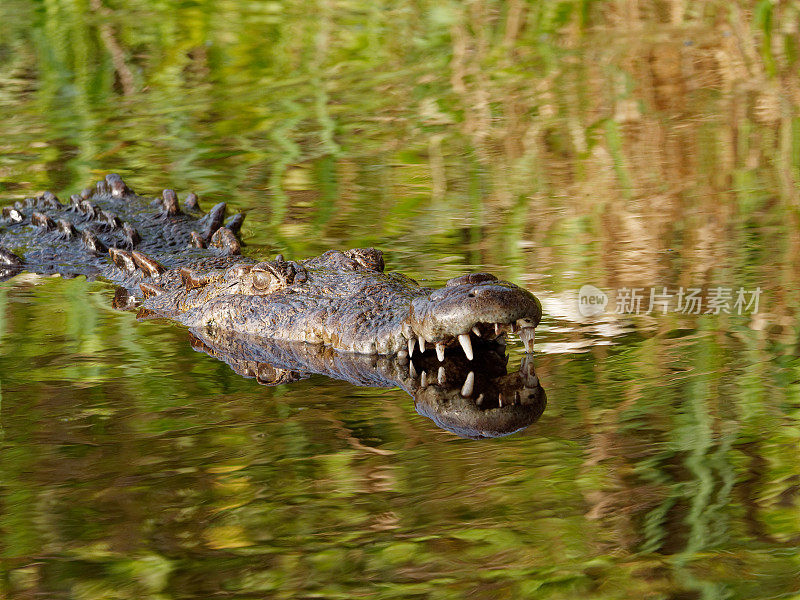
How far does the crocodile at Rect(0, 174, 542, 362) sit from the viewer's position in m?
3.38

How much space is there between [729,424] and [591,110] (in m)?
5.19

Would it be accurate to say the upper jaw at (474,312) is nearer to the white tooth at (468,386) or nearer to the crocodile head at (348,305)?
the crocodile head at (348,305)

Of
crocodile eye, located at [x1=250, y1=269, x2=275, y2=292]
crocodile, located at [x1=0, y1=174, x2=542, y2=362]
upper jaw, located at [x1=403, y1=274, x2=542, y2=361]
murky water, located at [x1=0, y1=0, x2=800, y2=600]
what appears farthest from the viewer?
crocodile eye, located at [x1=250, y1=269, x2=275, y2=292]

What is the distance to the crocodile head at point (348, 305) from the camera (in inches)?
130

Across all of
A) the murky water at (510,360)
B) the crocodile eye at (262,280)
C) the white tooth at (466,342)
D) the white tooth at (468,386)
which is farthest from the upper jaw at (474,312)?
the crocodile eye at (262,280)

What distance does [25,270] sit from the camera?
572cm

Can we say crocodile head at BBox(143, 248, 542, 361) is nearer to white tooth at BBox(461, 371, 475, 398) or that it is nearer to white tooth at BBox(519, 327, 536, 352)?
white tooth at BBox(519, 327, 536, 352)

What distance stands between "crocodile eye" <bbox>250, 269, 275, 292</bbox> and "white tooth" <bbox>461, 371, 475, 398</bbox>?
1.16 metres

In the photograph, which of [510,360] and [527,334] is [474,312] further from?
[510,360]

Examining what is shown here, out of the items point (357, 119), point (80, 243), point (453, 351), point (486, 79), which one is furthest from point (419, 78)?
point (453, 351)

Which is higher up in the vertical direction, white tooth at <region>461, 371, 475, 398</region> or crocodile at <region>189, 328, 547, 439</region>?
white tooth at <region>461, 371, 475, 398</region>

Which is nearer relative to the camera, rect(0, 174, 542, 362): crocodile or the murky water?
the murky water

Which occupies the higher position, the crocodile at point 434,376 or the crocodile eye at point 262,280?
the crocodile eye at point 262,280

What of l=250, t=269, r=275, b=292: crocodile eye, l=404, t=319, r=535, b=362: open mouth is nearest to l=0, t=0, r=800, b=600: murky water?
l=404, t=319, r=535, b=362: open mouth
